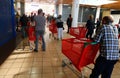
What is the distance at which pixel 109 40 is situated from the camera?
8.12ft

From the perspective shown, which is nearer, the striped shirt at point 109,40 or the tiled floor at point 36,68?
the striped shirt at point 109,40

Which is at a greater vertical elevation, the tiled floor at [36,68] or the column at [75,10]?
the column at [75,10]

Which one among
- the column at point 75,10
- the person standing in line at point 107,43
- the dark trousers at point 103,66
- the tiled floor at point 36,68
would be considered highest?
the column at point 75,10

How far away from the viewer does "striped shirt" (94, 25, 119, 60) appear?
8.09ft

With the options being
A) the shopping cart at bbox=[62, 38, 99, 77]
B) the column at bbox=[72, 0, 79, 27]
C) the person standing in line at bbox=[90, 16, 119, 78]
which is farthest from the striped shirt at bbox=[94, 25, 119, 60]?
the column at bbox=[72, 0, 79, 27]

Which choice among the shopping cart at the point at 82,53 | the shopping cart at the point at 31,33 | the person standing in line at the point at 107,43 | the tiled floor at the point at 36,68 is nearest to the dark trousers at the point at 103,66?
the person standing in line at the point at 107,43

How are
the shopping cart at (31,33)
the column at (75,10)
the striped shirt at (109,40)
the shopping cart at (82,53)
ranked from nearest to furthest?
the striped shirt at (109,40)
the shopping cart at (82,53)
the shopping cart at (31,33)
the column at (75,10)

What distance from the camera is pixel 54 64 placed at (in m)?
4.28

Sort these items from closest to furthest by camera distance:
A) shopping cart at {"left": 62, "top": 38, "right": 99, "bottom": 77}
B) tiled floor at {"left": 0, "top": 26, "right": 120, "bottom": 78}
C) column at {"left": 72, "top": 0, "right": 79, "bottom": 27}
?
shopping cart at {"left": 62, "top": 38, "right": 99, "bottom": 77} → tiled floor at {"left": 0, "top": 26, "right": 120, "bottom": 78} → column at {"left": 72, "top": 0, "right": 79, "bottom": 27}

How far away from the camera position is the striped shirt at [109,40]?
2467 mm

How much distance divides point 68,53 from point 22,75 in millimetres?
1237

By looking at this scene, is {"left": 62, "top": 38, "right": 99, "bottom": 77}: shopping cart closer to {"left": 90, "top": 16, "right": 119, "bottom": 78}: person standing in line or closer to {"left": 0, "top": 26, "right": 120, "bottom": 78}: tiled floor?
{"left": 90, "top": 16, "right": 119, "bottom": 78}: person standing in line

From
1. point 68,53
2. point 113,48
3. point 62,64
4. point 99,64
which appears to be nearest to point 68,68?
point 62,64

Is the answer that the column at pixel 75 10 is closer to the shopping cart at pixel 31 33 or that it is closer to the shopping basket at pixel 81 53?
the shopping cart at pixel 31 33
